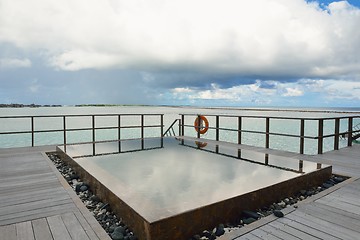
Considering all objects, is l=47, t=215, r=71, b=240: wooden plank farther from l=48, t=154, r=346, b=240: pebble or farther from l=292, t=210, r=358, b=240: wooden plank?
l=292, t=210, r=358, b=240: wooden plank

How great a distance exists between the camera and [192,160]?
4301mm

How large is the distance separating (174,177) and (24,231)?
176 cm

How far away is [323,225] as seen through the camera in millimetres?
2100

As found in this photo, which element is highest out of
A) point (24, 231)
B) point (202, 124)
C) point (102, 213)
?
point (202, 124)

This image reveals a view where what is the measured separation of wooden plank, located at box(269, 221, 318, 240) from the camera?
1.91 meters

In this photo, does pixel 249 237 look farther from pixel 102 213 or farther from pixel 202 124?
pixel 202 124

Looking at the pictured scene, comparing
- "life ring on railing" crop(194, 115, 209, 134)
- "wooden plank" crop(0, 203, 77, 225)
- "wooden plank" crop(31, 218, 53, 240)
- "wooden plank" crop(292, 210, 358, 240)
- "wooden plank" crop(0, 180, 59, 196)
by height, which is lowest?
"wooden plank" crop(0, 180, 59, 196)

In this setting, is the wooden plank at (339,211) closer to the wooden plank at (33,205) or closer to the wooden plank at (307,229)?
the wooden plank at (307,229)

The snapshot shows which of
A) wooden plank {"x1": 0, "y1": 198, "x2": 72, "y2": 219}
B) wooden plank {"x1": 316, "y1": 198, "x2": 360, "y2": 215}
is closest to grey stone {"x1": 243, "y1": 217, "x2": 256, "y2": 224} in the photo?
wooden plank {"x1": 316, "y1": 198, "x2": 360, "y2": 215}

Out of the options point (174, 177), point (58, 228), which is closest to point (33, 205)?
point (58, 228)

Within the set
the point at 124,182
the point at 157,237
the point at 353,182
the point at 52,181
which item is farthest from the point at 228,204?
the point at 52,181

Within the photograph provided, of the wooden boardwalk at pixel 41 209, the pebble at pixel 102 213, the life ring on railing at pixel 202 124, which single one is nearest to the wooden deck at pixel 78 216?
the wooden boardwalk at pixel 41 209

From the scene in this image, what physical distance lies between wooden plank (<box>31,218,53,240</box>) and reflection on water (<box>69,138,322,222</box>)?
0.66 m

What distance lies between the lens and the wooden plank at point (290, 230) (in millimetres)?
1907
